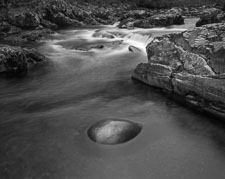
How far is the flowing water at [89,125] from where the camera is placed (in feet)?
24.9

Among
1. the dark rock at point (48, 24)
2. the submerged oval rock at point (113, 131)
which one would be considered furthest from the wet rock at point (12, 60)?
the dark rock at point (48, 24)

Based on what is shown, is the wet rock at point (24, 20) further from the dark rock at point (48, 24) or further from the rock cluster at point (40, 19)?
the dark rock at point (48, 24)

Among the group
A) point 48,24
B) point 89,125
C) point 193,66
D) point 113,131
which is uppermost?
point 48,24

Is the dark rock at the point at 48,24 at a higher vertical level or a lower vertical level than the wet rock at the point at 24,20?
lower

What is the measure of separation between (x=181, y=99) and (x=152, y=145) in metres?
3.81

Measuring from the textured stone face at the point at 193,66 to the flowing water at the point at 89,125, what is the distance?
0.74m

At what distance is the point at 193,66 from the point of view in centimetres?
1130

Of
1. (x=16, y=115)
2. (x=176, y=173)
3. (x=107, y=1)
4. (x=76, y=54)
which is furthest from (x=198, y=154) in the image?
(x=107, y=1)

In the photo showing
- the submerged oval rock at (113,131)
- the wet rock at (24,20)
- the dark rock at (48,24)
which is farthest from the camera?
the dark rock at (48,24)

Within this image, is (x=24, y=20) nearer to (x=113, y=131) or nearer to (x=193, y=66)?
(x=193, y=66)

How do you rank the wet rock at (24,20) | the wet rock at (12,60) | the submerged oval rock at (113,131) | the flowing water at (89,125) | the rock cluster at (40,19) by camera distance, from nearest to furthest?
the flowing water at (89,125) < the submerged oval rock at (113,131) < the wet rock at (12,60) < the rock cluster at (40,19) < the wet rock at (24,20)

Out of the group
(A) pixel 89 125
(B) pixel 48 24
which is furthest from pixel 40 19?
(A) pixel 89 125

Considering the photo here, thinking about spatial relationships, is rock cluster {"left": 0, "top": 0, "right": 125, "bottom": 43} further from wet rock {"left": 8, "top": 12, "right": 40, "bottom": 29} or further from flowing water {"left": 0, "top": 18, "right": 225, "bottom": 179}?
flowing water {"left": 0, "top": 18, "right": 225, "bottom": 179}

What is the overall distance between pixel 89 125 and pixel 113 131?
1.47 meters
